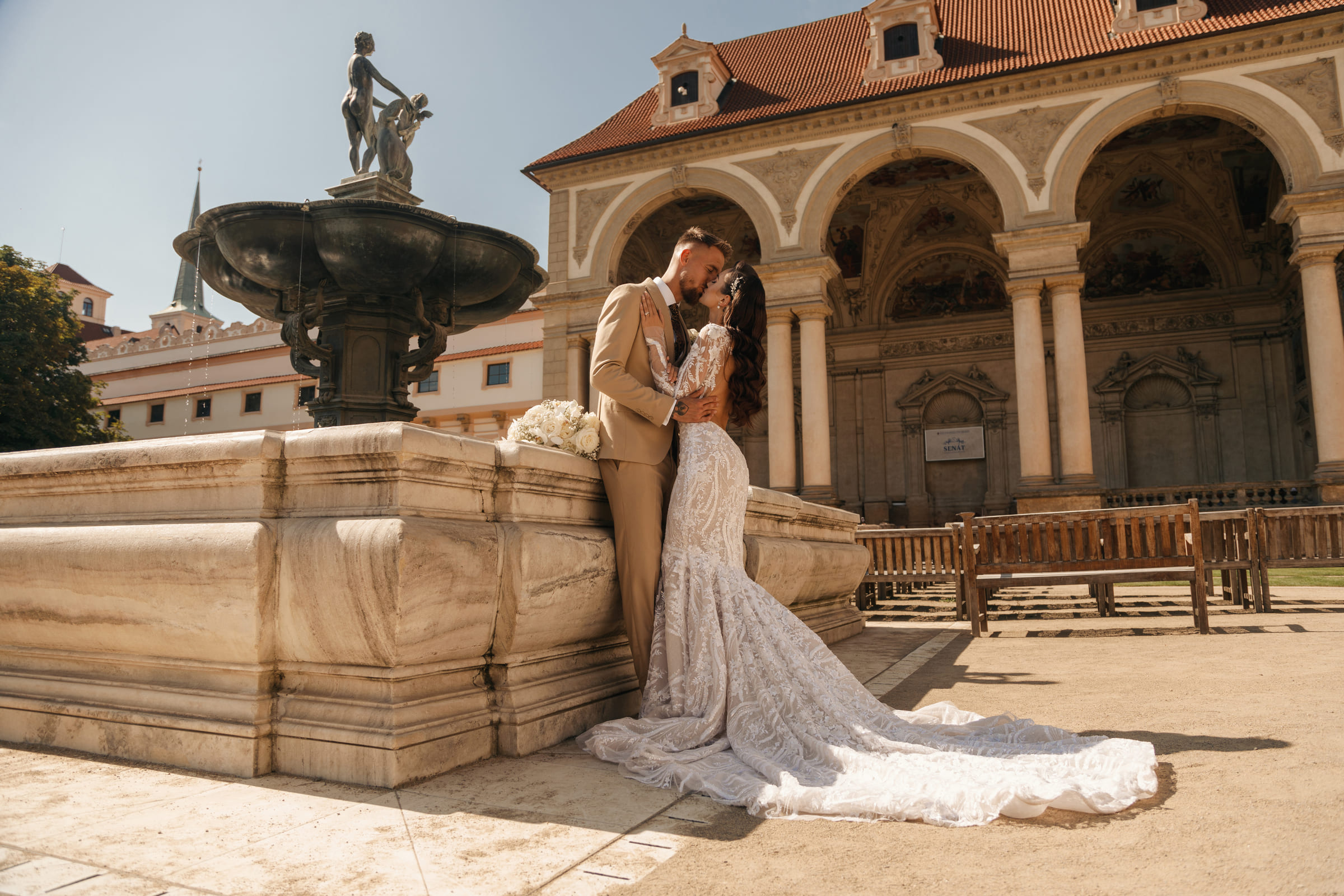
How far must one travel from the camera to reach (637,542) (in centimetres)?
351

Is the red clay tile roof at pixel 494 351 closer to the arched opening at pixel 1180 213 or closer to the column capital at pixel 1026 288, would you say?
the arched opening at pixel 1180 213

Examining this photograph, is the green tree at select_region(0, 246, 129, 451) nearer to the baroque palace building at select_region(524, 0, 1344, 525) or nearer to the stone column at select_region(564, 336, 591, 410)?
the stone column at select_region(564, 336, 591, 410)

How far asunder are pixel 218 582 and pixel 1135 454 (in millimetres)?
24984

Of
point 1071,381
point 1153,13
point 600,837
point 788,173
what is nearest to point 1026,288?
point 1071,381

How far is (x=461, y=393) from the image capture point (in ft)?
116

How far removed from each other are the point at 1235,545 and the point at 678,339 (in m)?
7.49

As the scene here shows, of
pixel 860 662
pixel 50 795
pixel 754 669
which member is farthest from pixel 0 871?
pixel 860 662

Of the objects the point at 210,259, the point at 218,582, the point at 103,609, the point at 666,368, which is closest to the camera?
the point at 218,582

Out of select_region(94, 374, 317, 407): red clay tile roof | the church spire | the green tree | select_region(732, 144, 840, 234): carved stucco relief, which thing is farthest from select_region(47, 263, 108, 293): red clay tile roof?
select_region(732, 144, 840, 234): carved stucco relief

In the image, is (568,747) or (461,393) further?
(461,393)

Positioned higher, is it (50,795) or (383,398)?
(383,398)

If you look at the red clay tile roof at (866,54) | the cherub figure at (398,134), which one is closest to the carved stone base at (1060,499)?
the red clay tile roof at (866,54)

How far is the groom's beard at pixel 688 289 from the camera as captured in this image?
12.6 ft

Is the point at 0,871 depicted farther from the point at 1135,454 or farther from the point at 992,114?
the point at 1135,454
